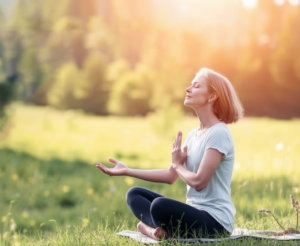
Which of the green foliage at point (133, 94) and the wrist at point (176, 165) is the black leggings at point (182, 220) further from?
the green foliage at point (133, 94)

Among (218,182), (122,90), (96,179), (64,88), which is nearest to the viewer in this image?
(218,182)

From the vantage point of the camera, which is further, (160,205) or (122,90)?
(122,90)

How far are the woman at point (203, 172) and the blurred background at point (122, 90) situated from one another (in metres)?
0.83

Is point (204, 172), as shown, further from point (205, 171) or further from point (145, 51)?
point (145, 51)

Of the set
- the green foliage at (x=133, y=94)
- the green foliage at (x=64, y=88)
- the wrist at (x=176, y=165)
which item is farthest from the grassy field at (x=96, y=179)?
the green foliage at (x=64, y=88)

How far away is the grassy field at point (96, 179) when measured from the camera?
3.66 m

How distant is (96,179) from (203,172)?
13.5 ft

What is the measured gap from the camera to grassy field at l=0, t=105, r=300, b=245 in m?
3.66

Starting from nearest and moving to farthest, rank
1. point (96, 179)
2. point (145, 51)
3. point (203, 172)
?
point (203, 172), point (96, 179), point (145, 51)

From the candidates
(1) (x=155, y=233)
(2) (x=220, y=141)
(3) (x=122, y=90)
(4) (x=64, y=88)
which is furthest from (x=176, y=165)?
(4) (x=64, y=88)

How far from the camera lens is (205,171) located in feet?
8.32

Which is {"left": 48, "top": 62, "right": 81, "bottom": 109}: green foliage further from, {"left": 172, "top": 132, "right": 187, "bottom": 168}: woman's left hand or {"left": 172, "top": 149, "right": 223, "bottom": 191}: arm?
{"left": 172, "top": 149, "right": 223, "bottom": 191}: arm

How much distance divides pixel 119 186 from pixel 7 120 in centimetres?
327

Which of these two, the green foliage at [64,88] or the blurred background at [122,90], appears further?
the green foliage at [64,88]
